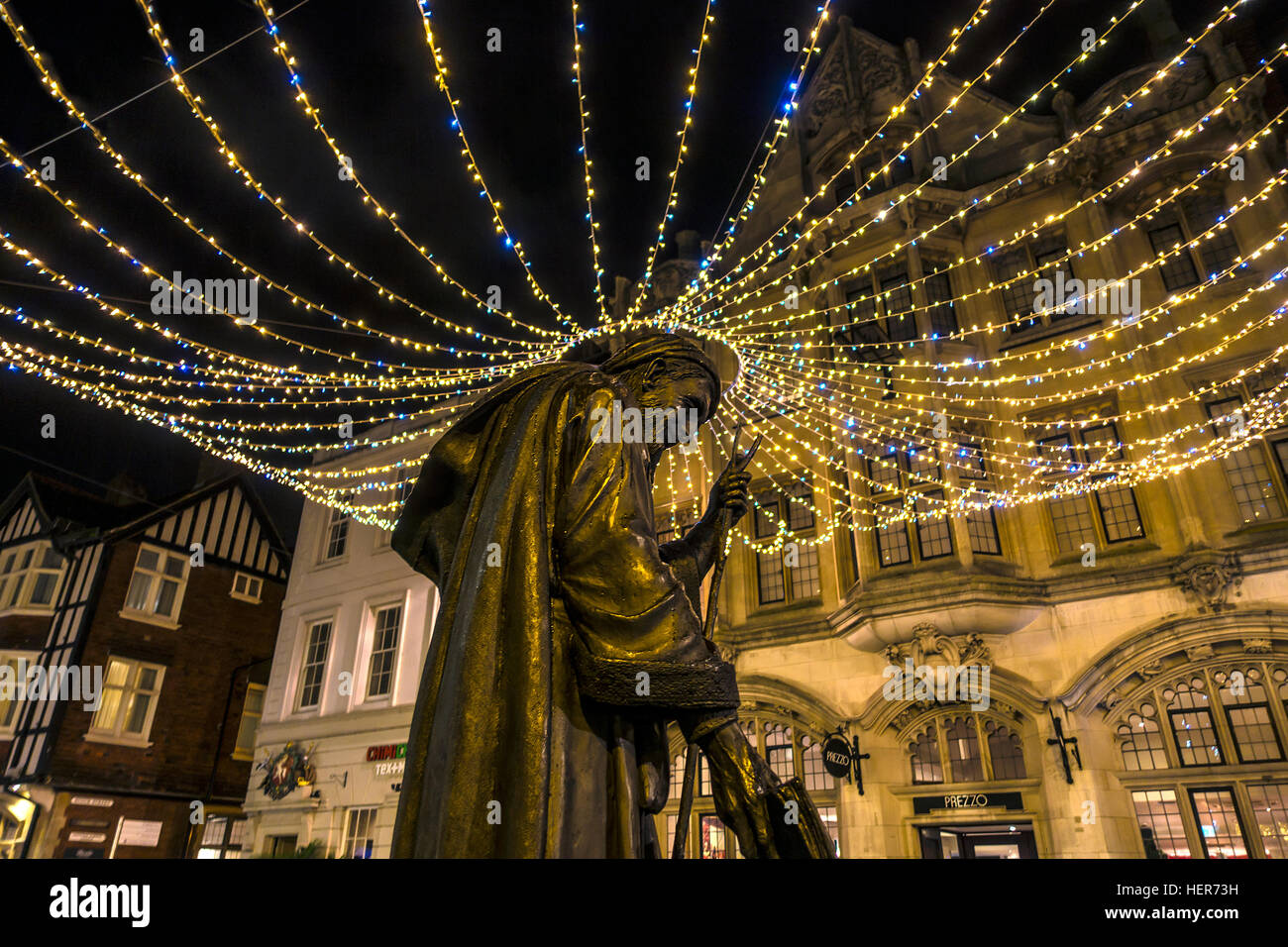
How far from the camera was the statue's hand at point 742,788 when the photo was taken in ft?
5.98

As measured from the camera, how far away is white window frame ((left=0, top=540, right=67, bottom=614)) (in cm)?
2036

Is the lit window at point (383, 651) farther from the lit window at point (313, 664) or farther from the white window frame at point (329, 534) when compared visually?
the white window frame at point (329, 534)

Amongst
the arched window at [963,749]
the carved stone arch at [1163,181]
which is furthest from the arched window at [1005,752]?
the carved stone arch at [1163,181]

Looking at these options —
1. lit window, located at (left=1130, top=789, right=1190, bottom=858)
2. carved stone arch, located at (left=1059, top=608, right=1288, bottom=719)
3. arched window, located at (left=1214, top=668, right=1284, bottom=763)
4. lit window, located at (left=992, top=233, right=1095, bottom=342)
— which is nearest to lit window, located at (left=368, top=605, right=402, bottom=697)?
carved stone arch, located at (left=1059, top=608, right=1288, bottom=719)

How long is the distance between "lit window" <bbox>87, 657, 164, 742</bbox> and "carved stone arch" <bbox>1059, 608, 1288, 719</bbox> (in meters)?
20.7

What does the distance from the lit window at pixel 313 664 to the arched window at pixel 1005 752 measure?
14528 mm

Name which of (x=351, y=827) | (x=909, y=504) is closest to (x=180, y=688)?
(x=351, y=827)

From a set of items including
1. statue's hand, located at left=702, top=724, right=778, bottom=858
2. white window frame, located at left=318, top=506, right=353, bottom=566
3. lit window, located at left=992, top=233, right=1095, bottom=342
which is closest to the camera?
statue's hand, located at left=702, top=724, right=778, bottom=858

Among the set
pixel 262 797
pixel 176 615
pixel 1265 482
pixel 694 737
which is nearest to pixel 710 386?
pixel 694 737

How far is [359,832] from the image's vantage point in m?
15.7

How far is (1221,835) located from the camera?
33.2ft

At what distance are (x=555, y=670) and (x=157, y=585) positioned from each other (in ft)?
74.7

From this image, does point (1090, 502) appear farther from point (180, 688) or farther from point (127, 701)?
point (127, 701)

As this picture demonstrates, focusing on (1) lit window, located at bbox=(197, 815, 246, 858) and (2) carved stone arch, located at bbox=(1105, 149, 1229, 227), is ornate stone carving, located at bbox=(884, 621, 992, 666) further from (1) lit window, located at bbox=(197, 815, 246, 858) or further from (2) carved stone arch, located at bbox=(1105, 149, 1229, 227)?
(1) lit window, located at bbox=(197, 815, 246, 858)
